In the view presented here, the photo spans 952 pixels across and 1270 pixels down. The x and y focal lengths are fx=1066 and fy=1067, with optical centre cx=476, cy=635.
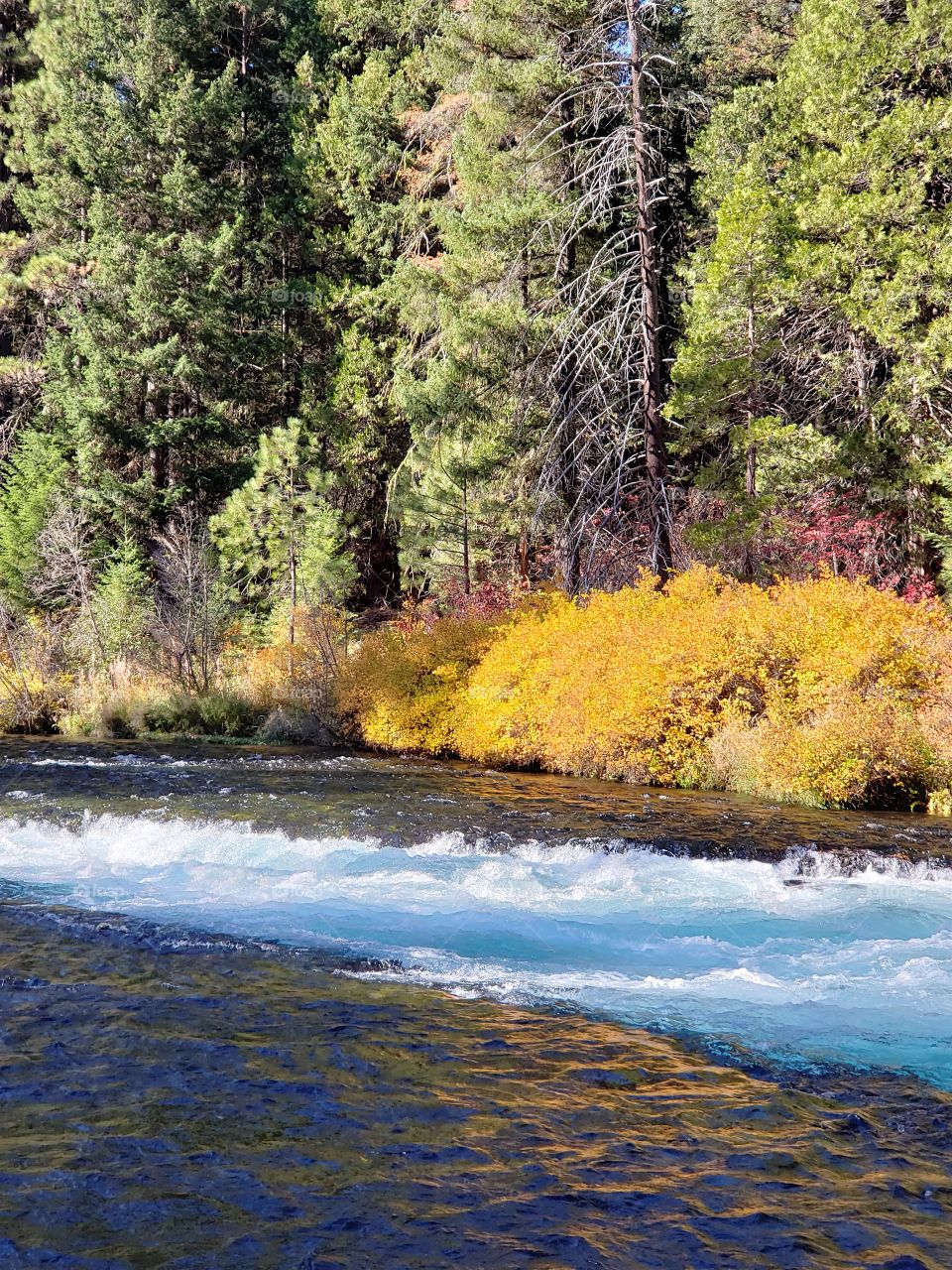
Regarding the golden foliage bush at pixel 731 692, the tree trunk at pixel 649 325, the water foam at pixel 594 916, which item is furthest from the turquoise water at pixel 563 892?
the tree trunk at pixel 649 325

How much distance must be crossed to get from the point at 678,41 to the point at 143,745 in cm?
2215

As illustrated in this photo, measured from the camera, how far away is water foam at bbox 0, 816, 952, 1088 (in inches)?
245

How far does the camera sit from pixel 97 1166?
4.23 m

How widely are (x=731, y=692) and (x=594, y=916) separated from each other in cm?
694

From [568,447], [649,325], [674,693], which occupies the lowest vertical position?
[674,693]

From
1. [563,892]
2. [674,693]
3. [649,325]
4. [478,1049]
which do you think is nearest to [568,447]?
[649,325]

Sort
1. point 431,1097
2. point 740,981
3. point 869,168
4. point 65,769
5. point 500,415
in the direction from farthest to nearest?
1. point 500,415
2. point 869,168
3. point 65,769
4. point 740,981
5. point 431,1097

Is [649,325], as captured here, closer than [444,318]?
Yes

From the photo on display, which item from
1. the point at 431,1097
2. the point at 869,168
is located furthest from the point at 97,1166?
the point at 869,168

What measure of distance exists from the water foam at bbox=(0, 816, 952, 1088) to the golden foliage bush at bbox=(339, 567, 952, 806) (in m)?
3.36

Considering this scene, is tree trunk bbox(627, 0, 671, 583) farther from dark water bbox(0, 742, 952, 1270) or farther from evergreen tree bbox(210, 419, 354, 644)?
evergreen tree bbox(210, 419, 354, 644)

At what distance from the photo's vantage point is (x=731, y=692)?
14.6m

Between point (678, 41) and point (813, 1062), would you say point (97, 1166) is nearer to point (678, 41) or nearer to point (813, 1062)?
point (813, 1062)

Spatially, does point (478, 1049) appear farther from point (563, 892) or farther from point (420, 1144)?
point (563, 892)
